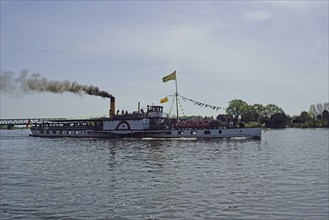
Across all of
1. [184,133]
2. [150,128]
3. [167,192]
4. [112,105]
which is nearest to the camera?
[167,192]

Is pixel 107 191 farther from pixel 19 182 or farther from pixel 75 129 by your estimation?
pixel 75 129

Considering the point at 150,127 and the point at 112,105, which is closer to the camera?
the point at 150,127

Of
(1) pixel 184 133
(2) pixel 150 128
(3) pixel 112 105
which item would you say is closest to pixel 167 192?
(1) pixel 184 133

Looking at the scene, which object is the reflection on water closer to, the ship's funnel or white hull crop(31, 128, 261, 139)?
white hull crop(31, 128, 261, 139)

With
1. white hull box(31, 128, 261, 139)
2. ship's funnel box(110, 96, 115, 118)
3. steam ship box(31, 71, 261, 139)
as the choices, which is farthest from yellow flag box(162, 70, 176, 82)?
ship's funnel box(110, 96, 115, 118)

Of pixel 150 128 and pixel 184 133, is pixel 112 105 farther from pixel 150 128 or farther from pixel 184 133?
pixel 184 133

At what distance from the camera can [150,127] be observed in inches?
3875

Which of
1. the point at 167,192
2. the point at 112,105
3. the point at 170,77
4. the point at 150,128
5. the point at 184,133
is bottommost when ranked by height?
the point at 167,192

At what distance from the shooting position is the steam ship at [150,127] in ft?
299

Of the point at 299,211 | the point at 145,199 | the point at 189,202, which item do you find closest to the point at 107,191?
the point at 145,199

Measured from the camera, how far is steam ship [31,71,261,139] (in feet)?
299

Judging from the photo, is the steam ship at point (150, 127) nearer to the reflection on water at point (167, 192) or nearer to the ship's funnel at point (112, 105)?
the ship's funnel at point (112, 105)

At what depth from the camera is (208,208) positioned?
767 inches

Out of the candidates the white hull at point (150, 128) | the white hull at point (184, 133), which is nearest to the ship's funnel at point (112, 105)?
the white hull at point (150, 128)
